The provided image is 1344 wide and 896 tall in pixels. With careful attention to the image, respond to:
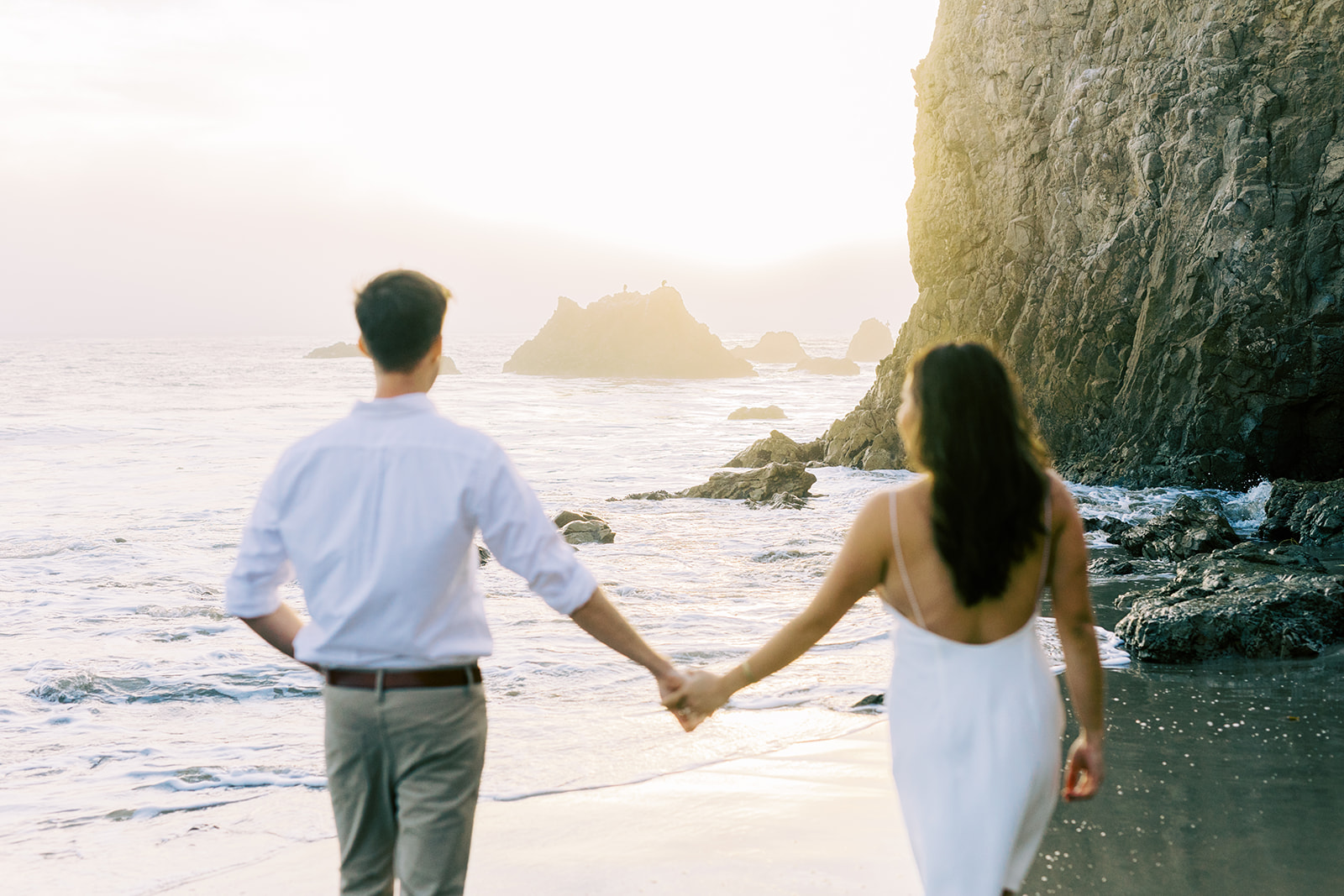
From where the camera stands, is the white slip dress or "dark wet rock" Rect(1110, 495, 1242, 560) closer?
the white slip dress

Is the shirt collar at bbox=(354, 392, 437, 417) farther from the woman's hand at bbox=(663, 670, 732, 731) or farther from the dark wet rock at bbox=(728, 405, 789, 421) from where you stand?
the dark wet rock at bbox=(728, 405, 789, 421)

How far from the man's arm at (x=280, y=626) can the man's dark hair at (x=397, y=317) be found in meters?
0.70

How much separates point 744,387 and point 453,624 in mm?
75392

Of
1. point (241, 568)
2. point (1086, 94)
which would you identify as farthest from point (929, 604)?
point (1086, 94)

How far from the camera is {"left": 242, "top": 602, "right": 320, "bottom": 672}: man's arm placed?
8.35 ft

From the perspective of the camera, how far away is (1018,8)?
23688mm

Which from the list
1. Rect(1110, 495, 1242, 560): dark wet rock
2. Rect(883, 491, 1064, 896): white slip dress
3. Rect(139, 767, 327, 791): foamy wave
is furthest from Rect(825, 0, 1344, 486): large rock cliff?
Rect(883, 491, 1064, 896): white slip dress

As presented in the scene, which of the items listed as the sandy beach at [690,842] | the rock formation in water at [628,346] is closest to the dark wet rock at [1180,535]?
the sandy beach at [690,842]

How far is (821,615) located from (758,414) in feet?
148

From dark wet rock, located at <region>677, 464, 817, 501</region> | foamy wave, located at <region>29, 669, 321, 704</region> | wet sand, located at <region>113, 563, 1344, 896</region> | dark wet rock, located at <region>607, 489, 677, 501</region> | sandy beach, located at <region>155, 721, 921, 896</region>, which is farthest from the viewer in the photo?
dark wet rock, located at <region>607, 489, 677, 501</region>

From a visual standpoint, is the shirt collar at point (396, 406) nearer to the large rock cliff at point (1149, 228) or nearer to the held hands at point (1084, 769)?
the held hands at point (1084, 769)

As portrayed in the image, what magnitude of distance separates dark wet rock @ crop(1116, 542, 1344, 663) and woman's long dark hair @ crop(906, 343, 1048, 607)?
227 inches

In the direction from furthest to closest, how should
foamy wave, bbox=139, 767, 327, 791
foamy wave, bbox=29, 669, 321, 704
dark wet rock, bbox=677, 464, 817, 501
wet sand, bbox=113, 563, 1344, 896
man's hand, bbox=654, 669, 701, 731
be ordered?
1. dark wet rock, bbox=677, 464, 817, 501
2. foamy wave, bbox=29, 669, 321, 704
3. foamy wave, bbox=139, 767, 327, 791
4. wet sand, bbox=113, 563, 1344, 896
5. man's hand, bbox=654, 669, 701, 731

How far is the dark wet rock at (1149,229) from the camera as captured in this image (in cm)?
1772
